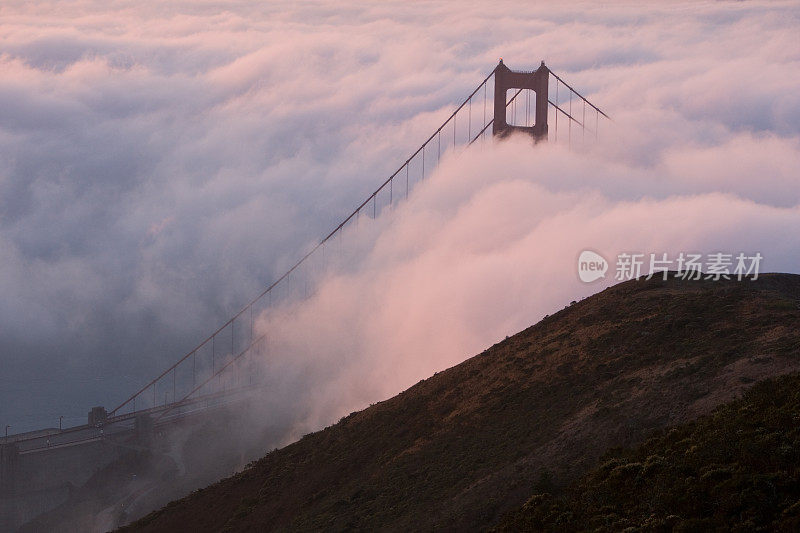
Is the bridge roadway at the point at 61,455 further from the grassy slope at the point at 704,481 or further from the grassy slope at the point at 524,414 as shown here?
the grassy slope at the point at 704,481

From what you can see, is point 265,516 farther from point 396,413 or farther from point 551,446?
point 551,446

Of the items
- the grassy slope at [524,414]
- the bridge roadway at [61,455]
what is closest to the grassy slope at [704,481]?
the grassy slope at [524,414]

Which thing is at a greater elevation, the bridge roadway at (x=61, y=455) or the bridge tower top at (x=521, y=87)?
the bridge tower top at (x=521, y=87)

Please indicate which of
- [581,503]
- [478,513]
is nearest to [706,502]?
[581,503]

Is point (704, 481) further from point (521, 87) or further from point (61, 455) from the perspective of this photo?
point (61, 455)

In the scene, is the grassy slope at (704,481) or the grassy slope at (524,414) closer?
the grassy slope at (704,481)
